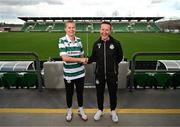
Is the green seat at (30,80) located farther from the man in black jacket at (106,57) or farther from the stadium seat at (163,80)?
the stadium seat at (163,80)

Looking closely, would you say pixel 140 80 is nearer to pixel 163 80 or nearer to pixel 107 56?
pixel 163 80

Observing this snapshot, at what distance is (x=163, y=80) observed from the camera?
259 inches

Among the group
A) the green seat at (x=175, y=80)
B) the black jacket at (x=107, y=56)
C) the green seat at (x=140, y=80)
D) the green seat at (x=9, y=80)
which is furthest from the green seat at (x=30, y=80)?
the green seat at (x=175, y=80)

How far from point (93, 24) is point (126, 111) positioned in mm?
70982

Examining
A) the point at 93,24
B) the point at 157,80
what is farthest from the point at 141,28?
the point at 157,80

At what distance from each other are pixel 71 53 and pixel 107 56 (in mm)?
568

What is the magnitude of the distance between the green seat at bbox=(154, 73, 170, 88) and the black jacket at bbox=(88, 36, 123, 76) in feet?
8.10

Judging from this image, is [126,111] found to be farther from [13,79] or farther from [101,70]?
[13,79]

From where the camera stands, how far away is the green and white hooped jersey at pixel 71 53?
4332mm

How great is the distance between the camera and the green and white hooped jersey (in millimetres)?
4332

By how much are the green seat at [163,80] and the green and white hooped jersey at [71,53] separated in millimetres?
2736

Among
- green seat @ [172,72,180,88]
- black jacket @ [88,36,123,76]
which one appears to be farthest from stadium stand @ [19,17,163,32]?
black jacket @ [88,36,123,76]

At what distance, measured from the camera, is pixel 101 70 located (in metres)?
4.48

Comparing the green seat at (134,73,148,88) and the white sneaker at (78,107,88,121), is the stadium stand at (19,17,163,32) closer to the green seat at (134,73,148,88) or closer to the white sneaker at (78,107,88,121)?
the green seat at (134,73,148,88)
